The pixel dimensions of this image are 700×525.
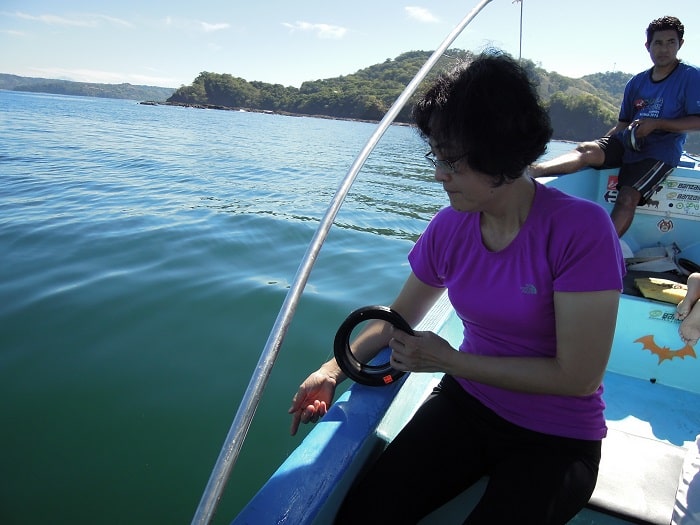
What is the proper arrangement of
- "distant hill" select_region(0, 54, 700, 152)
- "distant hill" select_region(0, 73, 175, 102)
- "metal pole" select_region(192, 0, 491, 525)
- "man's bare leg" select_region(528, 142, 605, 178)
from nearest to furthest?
"metal pole" select_region(192, 0, 491, 525) → "man's bare leg" select_region(528, 142, 605, 178) → "distant hill" select_region(0, 54, 700, 152) → "distant hill" select_region(0, 73, 175, 102)

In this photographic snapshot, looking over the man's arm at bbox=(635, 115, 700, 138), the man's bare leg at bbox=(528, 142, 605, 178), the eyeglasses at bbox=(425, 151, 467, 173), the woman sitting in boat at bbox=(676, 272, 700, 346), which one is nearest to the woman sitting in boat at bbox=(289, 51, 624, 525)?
the eyeglasses at bbox=(425, 151, 467, 173)

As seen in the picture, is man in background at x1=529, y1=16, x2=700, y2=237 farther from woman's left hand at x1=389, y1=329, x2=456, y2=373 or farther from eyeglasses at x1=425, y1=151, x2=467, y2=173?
woman's left hand at x1=389, y1=329, x2=456, y2=373

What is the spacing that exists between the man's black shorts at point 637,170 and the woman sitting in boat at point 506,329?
3091 mm

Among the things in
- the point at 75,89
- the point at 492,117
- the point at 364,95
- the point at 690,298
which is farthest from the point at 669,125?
the point at 75,89

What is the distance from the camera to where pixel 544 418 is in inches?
52.6

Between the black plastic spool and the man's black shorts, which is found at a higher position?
the man's black shorts

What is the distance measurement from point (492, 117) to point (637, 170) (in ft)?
11.1

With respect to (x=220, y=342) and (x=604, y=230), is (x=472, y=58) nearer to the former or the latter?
(x=604, y=230)

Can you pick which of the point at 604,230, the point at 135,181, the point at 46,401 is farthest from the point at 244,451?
the point at 135,181

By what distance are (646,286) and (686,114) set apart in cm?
164

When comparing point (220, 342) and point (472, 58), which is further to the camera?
point (220, 342)

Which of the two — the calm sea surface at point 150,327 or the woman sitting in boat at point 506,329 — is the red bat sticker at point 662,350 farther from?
the calm sea surface at point 150,327

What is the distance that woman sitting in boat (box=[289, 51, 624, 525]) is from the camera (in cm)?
A: 121

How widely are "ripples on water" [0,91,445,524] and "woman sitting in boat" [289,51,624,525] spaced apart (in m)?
0.29
